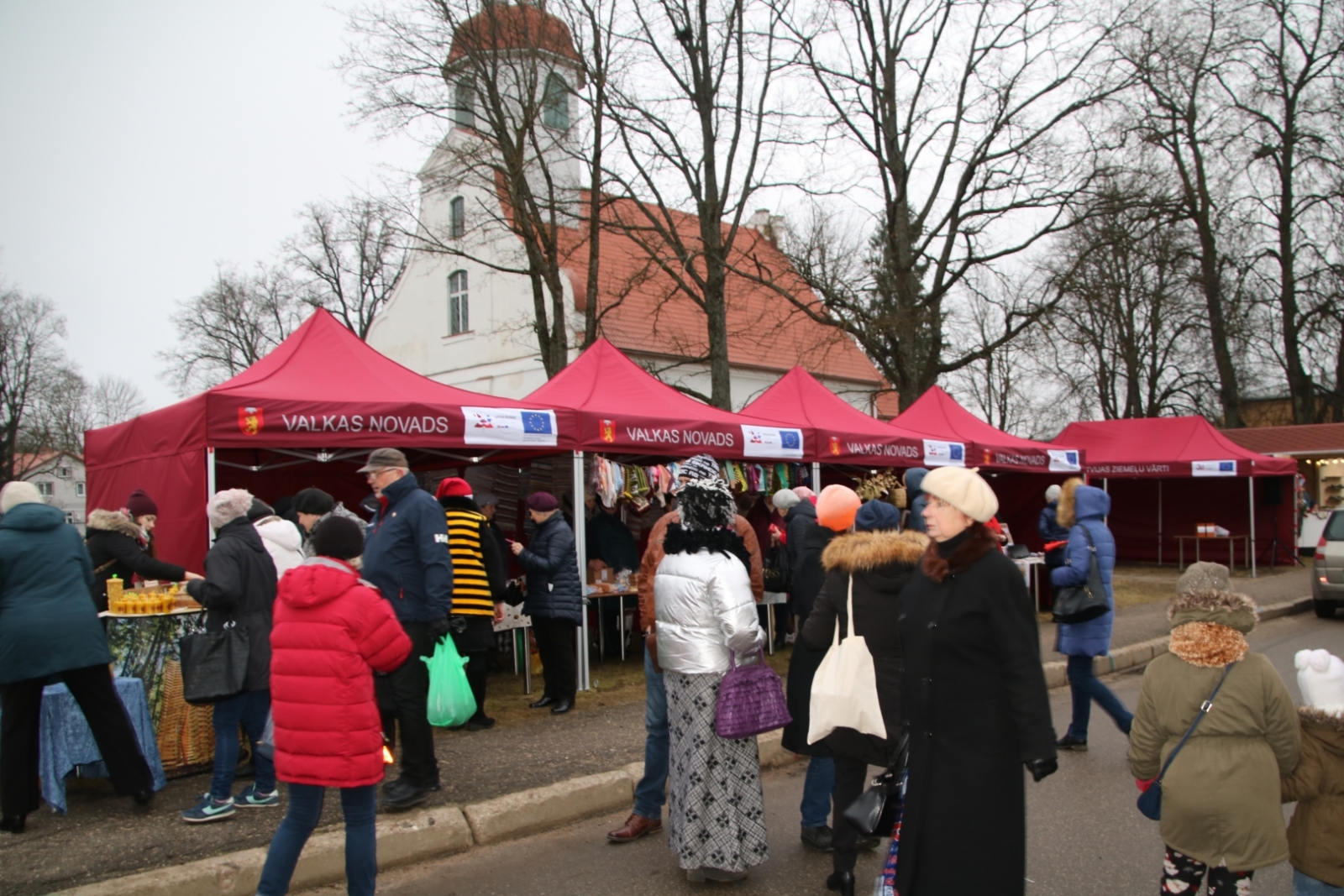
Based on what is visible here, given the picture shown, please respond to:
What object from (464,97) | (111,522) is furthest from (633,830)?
(464,97)

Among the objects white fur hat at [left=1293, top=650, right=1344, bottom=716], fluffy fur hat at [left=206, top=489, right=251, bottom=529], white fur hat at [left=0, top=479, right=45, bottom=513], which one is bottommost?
white fur hat at [left=1293, top=650, right=1344, bottom=716]

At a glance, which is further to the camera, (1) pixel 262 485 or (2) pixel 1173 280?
(2) pixel 1173 280

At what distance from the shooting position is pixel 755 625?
14.0ft

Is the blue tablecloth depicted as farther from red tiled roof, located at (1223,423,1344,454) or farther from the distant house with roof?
red tiled roof, located at (1223,423,1344,454)

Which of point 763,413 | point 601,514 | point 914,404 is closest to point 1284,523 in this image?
point 914,404

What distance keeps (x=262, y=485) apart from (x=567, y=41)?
37.9 feet

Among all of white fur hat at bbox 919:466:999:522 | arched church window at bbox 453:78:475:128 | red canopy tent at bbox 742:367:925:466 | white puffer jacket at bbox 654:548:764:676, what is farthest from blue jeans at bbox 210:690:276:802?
arched church window at bbox 453:78:475:128

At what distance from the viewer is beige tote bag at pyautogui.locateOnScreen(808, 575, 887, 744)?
3.93 metres

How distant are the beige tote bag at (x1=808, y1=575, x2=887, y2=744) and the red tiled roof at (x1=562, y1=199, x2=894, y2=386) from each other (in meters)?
20.8

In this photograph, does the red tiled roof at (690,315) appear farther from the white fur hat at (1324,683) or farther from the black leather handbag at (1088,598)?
the white fur hat at (1324,683)

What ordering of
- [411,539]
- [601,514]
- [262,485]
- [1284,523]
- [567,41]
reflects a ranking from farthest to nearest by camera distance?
1. [1284,523]
2. [567,41]
3. [262,485]
4. [601,514]
5. [411,539]

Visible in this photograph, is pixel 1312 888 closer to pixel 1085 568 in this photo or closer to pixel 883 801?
pixel 883 801

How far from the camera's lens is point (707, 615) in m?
4.30

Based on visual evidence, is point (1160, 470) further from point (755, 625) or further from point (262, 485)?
point (755, 625)
